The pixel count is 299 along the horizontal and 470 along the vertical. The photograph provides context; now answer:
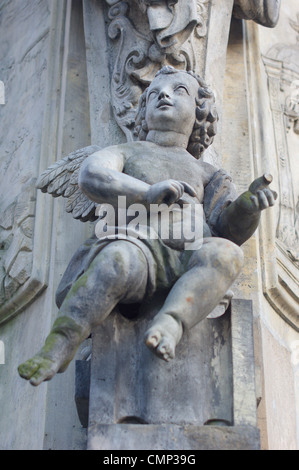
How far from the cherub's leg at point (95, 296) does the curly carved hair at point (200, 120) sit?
0.92 meters

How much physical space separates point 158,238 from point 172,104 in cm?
74

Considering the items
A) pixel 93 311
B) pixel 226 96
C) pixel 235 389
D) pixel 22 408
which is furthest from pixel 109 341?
pixel 226 96

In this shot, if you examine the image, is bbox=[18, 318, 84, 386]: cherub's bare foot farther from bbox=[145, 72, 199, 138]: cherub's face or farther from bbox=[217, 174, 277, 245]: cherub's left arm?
bbox=[145, 72, 199, 138]: cherub's face

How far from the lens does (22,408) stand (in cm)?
537

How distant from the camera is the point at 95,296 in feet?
13.3

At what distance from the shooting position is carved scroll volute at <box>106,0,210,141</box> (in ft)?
18.7

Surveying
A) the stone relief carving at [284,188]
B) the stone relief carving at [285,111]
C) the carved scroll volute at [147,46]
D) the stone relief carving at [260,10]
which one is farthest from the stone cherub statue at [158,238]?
the stone relief carving at [260,10]

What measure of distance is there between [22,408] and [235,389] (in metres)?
1.58

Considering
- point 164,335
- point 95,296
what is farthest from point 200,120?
point 164,335

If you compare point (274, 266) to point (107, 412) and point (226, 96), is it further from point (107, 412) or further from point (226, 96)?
point (107, 412)

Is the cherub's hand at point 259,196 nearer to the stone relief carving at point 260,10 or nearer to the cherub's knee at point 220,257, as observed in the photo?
the cherub's knee at point 220,257

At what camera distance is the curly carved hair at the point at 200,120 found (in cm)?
487

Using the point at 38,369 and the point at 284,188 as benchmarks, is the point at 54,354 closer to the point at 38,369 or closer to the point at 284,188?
the point at 38,369
